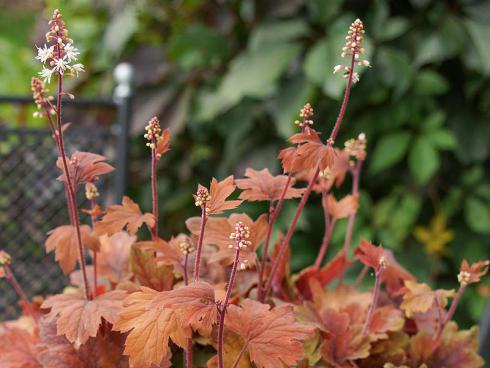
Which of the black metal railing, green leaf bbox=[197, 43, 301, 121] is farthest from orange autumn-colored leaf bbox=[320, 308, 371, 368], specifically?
green leaf bbox=[197, 43, 301, 121]

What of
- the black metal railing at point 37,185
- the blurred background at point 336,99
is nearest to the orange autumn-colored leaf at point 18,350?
the black metal railing at point 37,185

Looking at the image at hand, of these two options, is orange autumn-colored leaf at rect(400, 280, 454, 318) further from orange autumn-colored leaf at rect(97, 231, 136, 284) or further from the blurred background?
the blurred background

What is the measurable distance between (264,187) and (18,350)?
257 millimetres

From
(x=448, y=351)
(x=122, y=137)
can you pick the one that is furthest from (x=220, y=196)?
(x=122, y=137)

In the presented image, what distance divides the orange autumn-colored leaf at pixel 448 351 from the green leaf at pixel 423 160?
3.74 ft

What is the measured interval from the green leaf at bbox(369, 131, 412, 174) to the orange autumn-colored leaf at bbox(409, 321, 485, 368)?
1.19 m

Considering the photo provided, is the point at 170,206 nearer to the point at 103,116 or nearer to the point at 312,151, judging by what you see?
the point at 103,116

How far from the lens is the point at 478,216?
187 cm

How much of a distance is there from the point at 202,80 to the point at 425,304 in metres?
1.64

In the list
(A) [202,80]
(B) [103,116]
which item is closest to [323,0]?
(A) [202,80]

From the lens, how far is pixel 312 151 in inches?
21.7

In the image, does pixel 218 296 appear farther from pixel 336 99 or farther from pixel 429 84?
pixel 429 84

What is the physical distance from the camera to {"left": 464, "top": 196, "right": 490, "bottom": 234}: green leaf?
6.11ft

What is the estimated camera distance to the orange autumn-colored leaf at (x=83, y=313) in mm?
553
